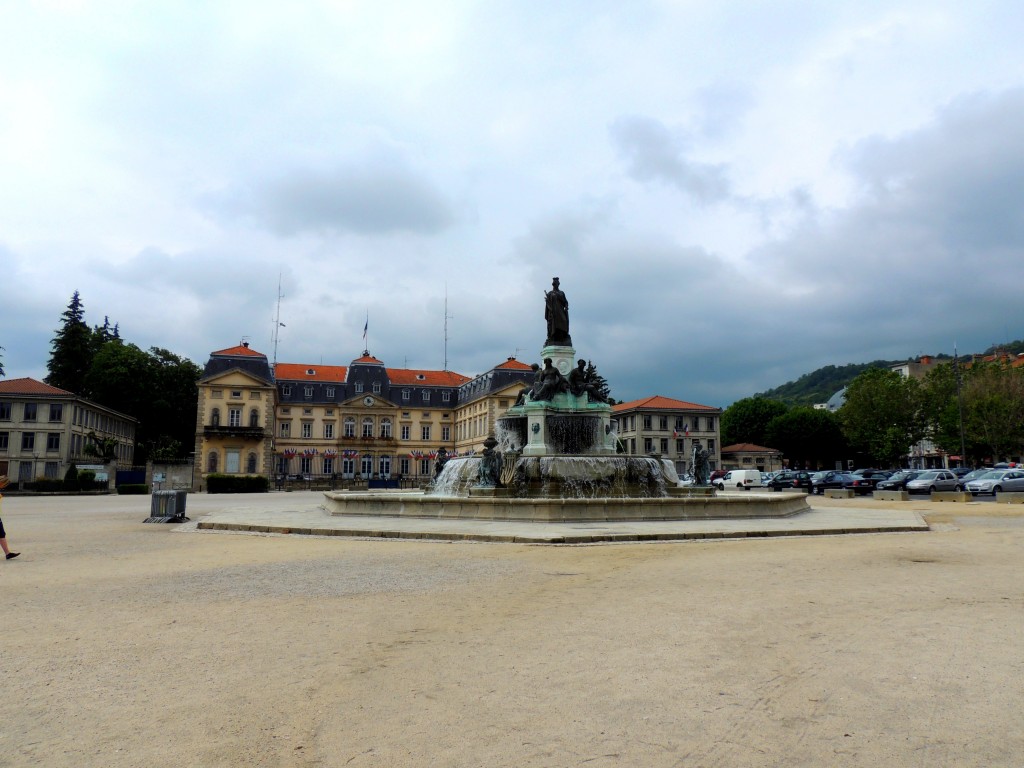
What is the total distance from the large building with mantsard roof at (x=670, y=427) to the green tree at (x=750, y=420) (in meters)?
11.5

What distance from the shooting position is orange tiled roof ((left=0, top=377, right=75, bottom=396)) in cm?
6212

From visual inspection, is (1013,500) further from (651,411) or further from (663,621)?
(651,411)

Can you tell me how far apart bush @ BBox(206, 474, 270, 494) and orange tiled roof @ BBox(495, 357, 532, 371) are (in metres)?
34.1

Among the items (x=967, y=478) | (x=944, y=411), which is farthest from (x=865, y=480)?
(x=944, y=411)

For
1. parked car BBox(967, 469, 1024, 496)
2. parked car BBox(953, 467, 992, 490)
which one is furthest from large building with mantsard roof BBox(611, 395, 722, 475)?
parked car BBox(967, 469, 1024, 496)

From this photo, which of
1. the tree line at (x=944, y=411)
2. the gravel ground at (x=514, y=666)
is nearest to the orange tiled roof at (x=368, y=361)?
the tree line at (x=944, y=411)

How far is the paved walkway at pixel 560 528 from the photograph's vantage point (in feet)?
46.3

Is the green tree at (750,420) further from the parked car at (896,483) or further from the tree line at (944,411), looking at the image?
the parked car at (896,483)

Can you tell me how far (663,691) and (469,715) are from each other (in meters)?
1.29

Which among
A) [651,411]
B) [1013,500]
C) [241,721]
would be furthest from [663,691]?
[651,411]

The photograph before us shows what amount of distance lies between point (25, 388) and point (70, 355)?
24.2m

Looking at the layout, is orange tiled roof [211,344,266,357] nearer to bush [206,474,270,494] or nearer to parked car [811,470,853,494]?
bush [206,474,270,494]

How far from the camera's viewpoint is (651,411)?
300ft

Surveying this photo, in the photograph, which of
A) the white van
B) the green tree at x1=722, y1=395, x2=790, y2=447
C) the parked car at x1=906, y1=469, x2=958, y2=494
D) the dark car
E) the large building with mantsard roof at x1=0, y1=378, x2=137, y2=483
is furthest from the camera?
the green tree at x1=722, y1=395, x2=790, y2=447
